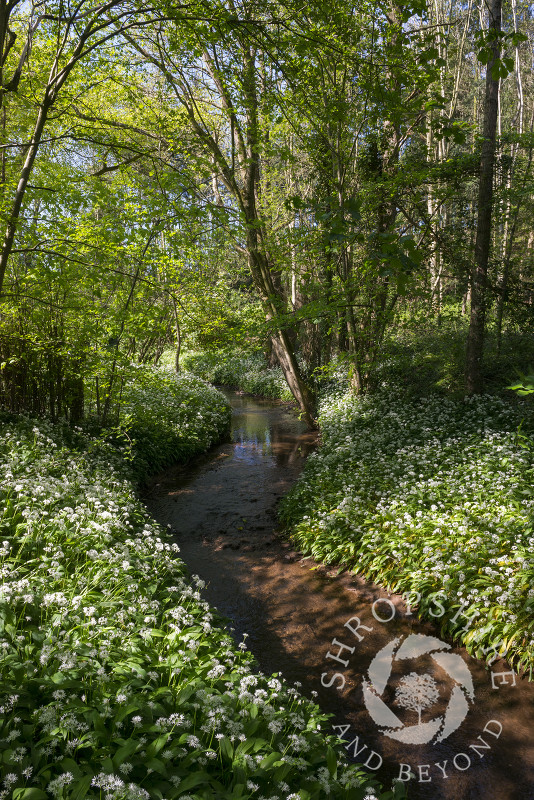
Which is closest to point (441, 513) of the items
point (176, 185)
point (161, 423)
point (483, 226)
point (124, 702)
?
point (124, 702)

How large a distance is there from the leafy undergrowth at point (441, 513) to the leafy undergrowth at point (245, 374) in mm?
10594

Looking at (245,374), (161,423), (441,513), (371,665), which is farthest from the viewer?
(245,374)

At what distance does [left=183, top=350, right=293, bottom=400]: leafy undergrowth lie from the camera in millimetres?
21406

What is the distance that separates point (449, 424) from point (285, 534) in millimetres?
3778

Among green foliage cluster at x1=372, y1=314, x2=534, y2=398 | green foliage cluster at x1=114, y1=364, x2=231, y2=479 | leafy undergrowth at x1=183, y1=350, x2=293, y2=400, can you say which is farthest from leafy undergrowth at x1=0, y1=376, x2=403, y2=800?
leafy undergrowth at x1=183, y1=350, x2=293, y2=400

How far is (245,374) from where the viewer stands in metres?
24.9

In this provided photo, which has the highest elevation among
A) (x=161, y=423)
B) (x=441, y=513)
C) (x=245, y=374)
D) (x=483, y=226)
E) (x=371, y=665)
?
(x=483, y=226)

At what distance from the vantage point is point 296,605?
5.73 metres

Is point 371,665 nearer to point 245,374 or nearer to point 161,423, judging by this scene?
point 161,423

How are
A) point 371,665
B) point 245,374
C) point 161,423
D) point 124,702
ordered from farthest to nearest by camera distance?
point 245,374 → point 161,423 → point 371,665 → point 124,702

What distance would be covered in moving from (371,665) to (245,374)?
68.3ft

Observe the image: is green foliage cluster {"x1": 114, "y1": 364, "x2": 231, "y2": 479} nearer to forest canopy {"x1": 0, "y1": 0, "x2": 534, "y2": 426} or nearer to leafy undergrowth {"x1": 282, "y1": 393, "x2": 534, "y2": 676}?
forest canopy {"x1": 0, "y1": 0, "x2": 534, "y2": 426}

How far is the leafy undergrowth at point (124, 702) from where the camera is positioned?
2.38 m

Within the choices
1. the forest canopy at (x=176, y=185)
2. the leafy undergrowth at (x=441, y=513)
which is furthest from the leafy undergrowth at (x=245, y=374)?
the leafy undergrowth at (x=441, y=513)
